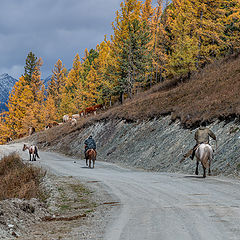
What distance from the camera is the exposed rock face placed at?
14344 millimetres

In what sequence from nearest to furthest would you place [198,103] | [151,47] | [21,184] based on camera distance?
[21,184] < [198,103] < [151,47]

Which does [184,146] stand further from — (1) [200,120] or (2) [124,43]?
(2) [124,43]

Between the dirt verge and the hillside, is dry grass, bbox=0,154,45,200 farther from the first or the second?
the hillside

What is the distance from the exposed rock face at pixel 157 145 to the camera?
1434cm

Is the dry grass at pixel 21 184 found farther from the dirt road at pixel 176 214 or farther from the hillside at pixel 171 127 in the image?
the hillside at pixel 171 127

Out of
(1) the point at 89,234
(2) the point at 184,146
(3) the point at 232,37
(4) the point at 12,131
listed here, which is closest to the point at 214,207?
(1) the point at 89,234

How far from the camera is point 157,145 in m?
20.6

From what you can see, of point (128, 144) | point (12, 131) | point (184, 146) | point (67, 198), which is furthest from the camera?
point (12, 131)

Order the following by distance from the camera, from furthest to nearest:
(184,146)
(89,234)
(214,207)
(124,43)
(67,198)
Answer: (124,43), (184,146), (67,198), (214,207), (89,234)

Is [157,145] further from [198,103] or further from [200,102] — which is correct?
[200,102]

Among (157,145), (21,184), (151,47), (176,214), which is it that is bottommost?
(21,184)

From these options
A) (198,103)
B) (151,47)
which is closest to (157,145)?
(198,103)

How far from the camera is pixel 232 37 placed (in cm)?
3338

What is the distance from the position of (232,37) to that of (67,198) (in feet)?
103
